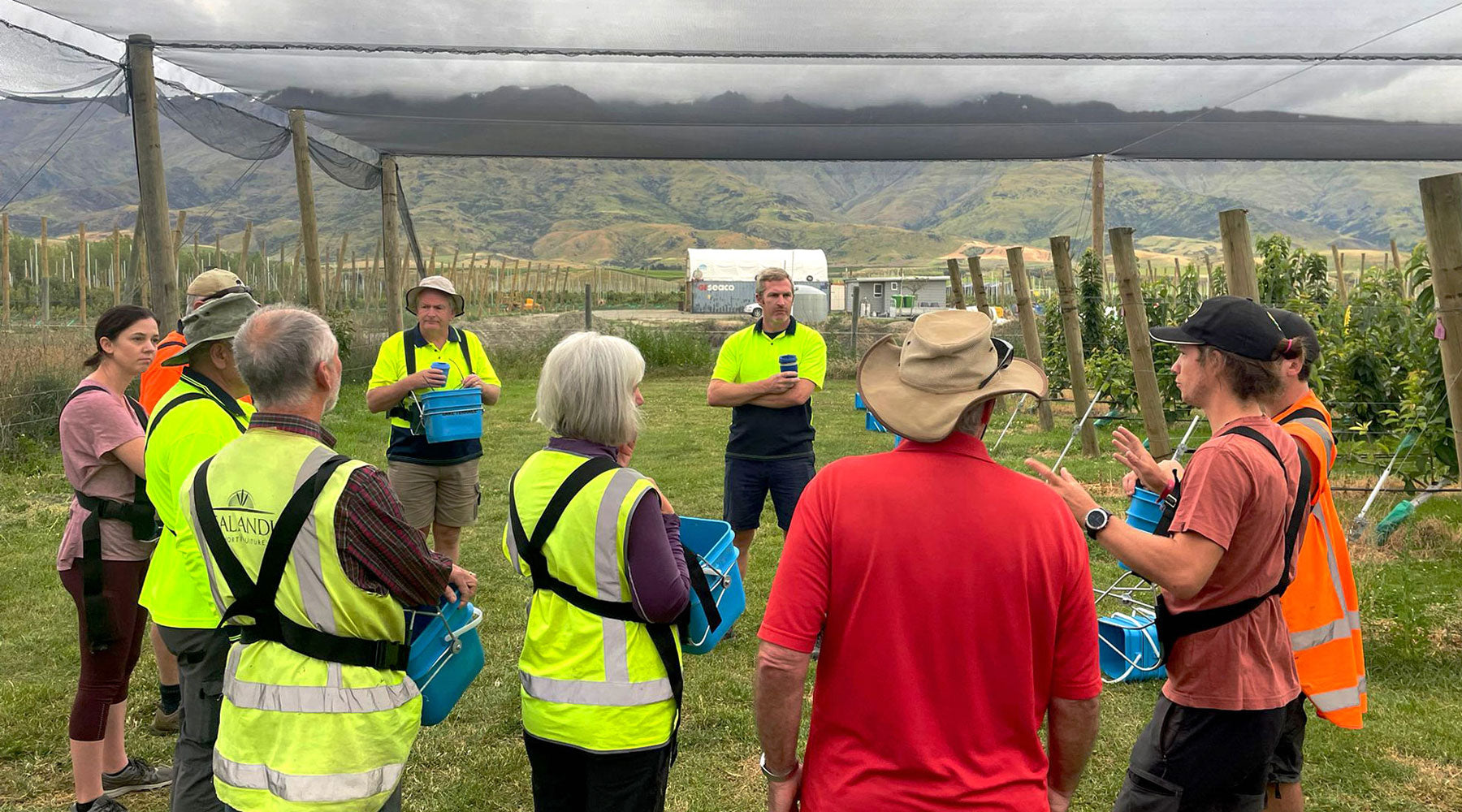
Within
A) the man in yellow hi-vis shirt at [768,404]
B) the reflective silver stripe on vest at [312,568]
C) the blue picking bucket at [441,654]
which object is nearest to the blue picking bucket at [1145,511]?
the man in yellow hi-vis shirt at [768,404]

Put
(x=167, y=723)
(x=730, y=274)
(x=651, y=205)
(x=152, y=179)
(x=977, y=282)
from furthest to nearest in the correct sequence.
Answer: (x=651, y=205)
(x=730, y=274)
(x=977, y=282)
(x=152, y=179)
(x=167, y=723)

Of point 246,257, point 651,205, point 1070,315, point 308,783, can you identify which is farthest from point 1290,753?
point 651,205

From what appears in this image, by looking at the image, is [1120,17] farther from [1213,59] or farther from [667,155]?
[667,155]

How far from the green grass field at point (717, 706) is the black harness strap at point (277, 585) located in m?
1.34

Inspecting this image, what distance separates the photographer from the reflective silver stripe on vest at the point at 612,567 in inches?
90.3

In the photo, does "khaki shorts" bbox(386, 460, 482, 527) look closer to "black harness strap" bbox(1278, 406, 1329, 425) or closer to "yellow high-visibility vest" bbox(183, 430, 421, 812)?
"yellow high-visibility vest" bbox(183, 430, 421, 812)

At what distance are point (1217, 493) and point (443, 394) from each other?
144 inches

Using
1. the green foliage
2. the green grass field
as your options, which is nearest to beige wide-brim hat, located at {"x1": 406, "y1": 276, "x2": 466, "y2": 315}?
the green grass field

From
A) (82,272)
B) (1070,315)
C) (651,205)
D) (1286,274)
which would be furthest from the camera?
(651,205)

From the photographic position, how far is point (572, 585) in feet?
7.76

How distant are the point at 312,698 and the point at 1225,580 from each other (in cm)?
214

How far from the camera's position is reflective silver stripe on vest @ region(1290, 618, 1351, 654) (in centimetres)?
280

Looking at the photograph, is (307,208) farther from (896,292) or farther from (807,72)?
(896,292)

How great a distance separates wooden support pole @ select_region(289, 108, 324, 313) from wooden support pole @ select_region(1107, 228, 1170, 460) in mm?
6915
